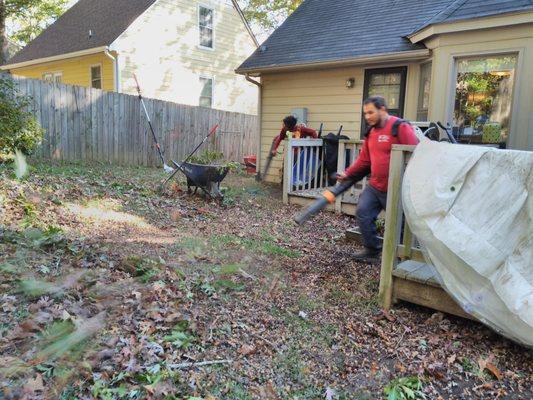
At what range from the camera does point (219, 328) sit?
10.3ft

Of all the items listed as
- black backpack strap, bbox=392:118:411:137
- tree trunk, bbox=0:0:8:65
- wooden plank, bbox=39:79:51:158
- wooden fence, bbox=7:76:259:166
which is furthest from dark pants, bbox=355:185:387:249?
tree trunk, bbox=0:0:8:65

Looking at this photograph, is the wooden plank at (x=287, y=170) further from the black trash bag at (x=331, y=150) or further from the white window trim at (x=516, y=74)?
the white window trim at (x=516, y=74)

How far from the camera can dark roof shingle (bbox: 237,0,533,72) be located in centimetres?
720

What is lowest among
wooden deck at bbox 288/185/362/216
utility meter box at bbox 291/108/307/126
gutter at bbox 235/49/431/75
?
wooden deck at bbox 288/185/362/216

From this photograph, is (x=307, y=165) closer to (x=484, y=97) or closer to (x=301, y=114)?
(x=301, y=114)

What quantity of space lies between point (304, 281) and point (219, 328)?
52.6 inches

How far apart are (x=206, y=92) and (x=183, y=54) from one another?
5.99 feet

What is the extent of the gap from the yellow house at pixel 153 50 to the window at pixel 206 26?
0.04 m

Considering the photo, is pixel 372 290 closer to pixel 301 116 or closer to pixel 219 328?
pixel 219 328

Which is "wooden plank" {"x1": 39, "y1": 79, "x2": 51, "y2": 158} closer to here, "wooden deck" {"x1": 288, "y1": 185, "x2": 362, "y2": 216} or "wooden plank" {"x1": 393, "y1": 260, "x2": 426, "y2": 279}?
"wooden deck" {"x1": 288, "y1": 185, "x2": 362, "y2": 216}

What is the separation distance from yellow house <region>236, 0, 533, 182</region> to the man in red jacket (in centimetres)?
363

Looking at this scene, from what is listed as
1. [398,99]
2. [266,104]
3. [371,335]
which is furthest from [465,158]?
[266,104]

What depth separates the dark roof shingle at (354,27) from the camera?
7199 mm

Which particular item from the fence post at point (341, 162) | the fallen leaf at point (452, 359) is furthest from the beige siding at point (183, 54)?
the fallen leaf at point (452, 359)
